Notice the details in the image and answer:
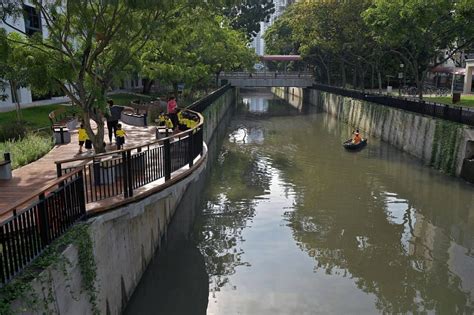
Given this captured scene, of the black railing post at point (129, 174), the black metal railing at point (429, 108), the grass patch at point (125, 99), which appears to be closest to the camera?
the black railing post at point (129, 174)

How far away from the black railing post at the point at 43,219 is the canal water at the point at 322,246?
498 centimetres

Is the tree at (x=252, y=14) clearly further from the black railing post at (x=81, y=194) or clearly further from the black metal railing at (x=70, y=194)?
the black railing post at (x=81, y=194)

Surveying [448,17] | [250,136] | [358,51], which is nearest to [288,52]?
[358,51]

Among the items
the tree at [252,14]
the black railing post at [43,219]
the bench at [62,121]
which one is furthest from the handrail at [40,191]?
the tree at [252,14]

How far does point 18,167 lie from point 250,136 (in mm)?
29037

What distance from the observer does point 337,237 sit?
53.4ft

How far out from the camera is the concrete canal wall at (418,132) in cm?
2323

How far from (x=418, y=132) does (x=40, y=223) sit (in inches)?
1043

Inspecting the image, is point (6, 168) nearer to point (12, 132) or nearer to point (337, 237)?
point (12, 132)

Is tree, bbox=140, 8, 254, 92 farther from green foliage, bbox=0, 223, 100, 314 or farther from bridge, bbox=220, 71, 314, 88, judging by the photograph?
bridge, bbox=220, 71, 314, 88

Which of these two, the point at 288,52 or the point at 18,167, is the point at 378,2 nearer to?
the point at 18,167

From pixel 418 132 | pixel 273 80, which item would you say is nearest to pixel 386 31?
pixel 418 132

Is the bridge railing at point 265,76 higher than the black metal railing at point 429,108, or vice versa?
the bridge railing at point 265,76

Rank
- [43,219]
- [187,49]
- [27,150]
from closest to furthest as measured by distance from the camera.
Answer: [43,219] → [27,150] → [187,49]
